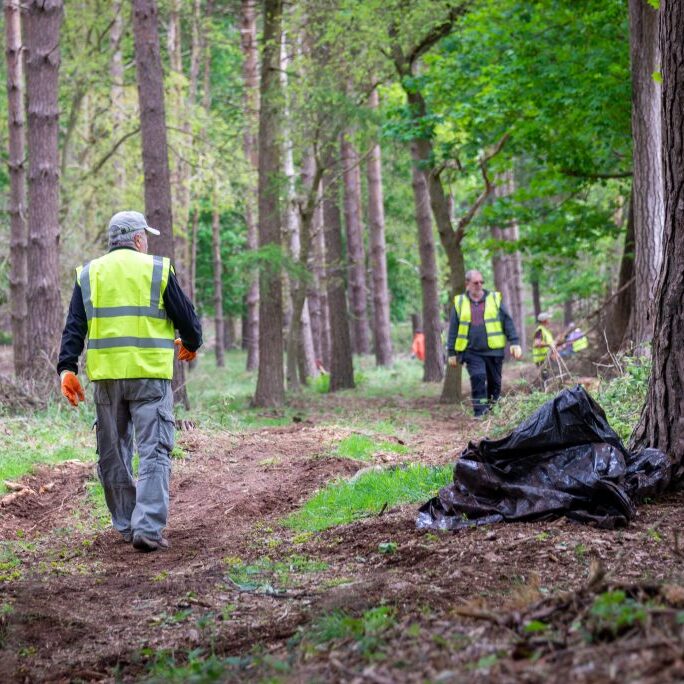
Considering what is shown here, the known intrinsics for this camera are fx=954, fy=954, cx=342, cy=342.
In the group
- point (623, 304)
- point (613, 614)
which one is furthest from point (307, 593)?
point (623, 304)

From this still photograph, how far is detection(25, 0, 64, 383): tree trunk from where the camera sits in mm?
14680

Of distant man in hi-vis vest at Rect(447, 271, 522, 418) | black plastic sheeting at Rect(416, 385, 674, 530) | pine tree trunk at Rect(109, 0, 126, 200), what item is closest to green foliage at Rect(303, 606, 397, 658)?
black plastic sheeting at Rect(416, 385, 674, 530)

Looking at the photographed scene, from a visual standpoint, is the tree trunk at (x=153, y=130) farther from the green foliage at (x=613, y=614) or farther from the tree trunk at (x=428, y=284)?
the green foliage at (x=613, y=614)

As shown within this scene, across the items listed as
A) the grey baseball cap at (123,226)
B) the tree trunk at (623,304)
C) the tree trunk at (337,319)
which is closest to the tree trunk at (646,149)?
the tree trunk at (623,304)

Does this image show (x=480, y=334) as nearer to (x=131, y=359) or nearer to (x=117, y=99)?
(x=131, y=359)

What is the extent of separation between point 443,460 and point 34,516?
3708mm

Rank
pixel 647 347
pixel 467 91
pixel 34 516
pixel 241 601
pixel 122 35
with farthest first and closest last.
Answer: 1. pixel 122 35
2. pixel 467 91
3. pixel 647 347
4. pixel 34 516
5. pixel 241 601

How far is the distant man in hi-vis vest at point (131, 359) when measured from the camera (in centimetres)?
657

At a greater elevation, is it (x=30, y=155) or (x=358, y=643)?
(x=30, y=155)

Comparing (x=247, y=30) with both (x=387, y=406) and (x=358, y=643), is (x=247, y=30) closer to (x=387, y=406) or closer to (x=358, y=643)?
(x=387, y=406)

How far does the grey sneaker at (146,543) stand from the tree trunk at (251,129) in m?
12.7

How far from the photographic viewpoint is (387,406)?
1709 centimetres

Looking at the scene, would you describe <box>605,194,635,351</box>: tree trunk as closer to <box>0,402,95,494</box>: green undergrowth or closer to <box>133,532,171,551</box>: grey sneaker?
<box>0,402,95,494</box>: green undergrowth

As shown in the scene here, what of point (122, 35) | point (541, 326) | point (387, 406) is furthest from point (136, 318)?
point (122, 35)
